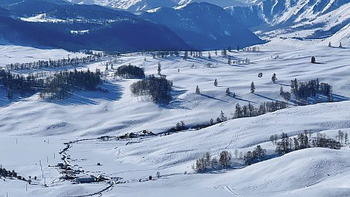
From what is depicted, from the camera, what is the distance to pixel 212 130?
430 feet

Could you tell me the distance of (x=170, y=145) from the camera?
126m

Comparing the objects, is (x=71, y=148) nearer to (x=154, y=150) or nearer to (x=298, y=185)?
(x=154, y=150)

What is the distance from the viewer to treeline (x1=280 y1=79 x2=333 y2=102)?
186375 mm

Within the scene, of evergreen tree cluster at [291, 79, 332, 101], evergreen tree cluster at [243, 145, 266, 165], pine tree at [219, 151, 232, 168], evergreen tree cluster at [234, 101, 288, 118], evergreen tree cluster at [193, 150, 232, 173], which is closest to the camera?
evergreen tree cluster at [193, 150, 232, 173]

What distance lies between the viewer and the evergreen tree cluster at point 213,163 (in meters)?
104

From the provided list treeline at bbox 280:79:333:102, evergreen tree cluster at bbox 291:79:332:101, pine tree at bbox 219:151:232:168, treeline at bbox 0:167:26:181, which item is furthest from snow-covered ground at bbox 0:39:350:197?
evergreen tree cluster at bbox 291:79:332:101

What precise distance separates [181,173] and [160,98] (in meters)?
87.4

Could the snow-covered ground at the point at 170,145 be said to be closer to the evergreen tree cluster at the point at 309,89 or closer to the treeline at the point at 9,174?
the treeline at the point at 9,174

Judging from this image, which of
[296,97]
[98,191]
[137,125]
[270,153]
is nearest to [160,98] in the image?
[137,125]

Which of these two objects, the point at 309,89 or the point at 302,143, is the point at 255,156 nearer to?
the point at 302,143

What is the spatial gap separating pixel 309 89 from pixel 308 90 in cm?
121

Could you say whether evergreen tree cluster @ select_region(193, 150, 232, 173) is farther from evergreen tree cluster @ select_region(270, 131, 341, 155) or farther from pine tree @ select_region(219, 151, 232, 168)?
evergreen tree cluster @ select_region(270, 131, 341, 155)

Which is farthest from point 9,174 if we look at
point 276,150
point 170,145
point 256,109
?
point 256,109

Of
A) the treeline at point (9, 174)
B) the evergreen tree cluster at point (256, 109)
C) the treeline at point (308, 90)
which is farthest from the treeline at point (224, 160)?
the treeline at point (308, 90)
